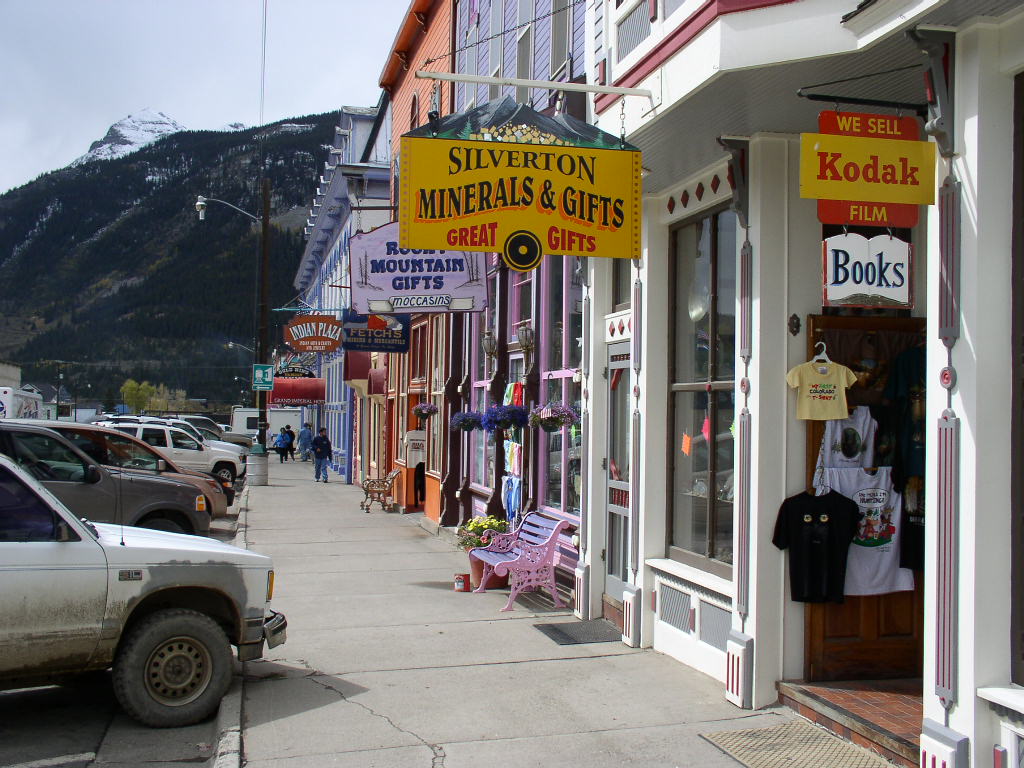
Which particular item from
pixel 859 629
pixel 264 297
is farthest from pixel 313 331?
pixel 859 629

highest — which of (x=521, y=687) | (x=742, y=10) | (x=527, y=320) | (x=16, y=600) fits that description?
(x=742, y=10)

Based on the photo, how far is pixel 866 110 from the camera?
19.4ft

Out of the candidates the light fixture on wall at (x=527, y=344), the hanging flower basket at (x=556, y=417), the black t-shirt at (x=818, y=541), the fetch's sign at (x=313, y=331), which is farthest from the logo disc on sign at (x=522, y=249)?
the fetch's sign at (x=313, y=331)

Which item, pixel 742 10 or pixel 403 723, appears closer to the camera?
pixel 742 10

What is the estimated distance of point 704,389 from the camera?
7664 mm

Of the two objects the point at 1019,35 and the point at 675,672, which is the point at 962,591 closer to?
the point at 1019,35

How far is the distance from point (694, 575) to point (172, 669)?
3770 millimetres

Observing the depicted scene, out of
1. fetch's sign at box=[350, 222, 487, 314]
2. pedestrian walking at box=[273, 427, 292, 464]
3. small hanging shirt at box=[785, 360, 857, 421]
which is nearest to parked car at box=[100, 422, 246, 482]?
fetch's sign at box=[350, 222, 487, 314]

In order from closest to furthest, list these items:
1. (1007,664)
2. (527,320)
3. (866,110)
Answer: (1007,664), (866,110), (527,320)

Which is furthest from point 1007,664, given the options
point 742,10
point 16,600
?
point 16,600

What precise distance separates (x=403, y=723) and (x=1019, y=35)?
201 inches

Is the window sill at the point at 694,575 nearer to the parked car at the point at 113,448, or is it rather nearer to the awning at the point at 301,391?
the parked car at the point at 113,448

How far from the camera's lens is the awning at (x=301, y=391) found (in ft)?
145

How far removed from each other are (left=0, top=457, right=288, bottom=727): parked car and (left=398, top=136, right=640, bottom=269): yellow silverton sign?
8.71 feet
